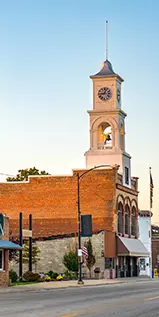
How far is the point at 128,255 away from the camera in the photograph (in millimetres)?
74625

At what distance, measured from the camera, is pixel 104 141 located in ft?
275

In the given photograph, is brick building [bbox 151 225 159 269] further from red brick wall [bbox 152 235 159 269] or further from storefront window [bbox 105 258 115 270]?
storefront window [bbox 105 258 115 270]

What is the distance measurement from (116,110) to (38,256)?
19893mm

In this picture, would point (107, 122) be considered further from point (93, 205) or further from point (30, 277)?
point (30, 277)

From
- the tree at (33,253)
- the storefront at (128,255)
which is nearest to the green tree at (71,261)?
the tree at (33,253)

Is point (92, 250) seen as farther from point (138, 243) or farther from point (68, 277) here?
point (138, 243)

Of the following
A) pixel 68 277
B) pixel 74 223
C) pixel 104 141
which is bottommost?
pixel 68 277

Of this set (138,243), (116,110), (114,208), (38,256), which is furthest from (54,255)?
(116,110)

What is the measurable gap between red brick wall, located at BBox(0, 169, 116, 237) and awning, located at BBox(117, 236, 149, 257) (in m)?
2.48

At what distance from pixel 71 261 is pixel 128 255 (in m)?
8.88

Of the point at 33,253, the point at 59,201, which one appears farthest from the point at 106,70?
the point at 33,253

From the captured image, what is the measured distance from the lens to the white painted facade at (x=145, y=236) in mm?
92812

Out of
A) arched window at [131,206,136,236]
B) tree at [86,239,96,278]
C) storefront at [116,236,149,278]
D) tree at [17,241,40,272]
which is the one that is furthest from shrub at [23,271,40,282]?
arched window at [131,206,136,236]

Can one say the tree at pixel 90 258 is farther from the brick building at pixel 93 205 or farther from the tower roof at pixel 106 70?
the tower roof at pixel 106 70
